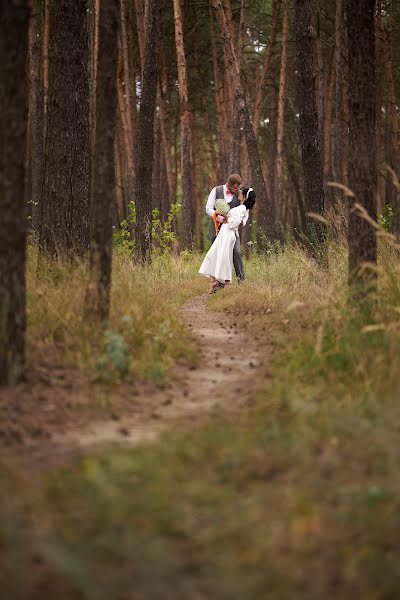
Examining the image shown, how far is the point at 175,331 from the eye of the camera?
780 centimetres

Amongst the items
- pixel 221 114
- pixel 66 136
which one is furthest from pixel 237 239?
pixel 221 114

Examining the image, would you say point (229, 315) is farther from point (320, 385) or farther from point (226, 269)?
point (320, 385)

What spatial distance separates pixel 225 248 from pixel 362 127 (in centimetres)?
590

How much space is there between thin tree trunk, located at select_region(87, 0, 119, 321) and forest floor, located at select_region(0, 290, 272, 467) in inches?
51.3

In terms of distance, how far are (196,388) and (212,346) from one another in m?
2.06

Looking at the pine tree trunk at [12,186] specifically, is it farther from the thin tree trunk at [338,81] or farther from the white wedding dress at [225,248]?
the thin tree trunk at [338,81]

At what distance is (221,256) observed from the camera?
512 inches

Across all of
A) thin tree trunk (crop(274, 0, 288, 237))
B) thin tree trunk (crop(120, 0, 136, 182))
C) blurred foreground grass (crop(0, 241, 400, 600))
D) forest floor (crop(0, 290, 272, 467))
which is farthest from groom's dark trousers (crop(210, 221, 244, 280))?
Answer: thin tree trunk (crop(274, 0, 288, 237))

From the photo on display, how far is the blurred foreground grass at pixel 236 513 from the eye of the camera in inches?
108

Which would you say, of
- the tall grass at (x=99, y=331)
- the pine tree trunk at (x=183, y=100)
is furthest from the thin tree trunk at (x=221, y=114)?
the tall grass at (x=99, y=331)

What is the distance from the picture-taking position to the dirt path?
460 centimetres

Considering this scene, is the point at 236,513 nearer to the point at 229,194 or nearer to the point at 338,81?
the point at 229,194

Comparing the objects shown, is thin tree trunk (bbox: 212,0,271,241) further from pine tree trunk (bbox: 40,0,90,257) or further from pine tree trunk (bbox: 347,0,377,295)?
pine tree trunk (bbox: 347,0,377,295)

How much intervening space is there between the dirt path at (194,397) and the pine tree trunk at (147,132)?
17.8 ft
